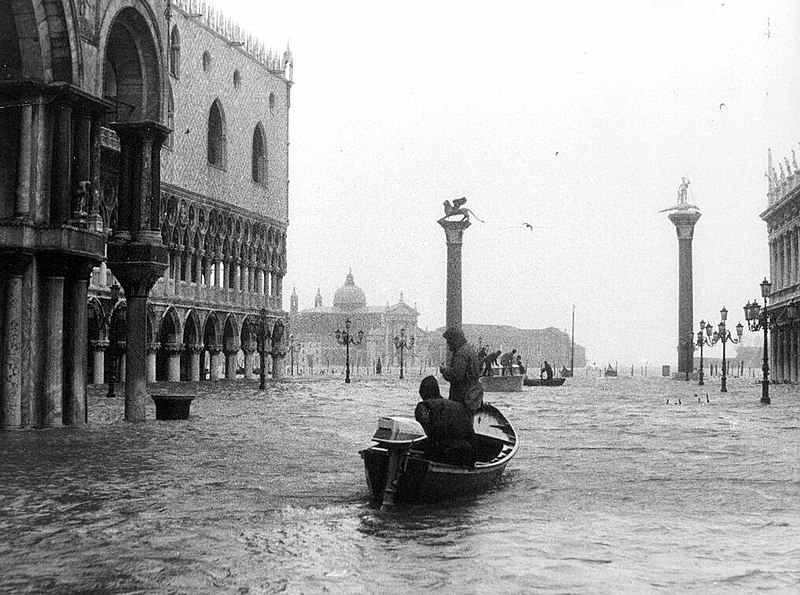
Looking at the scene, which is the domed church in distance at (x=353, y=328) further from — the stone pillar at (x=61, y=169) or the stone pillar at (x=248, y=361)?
the stone pillar at (x=61, y=169)

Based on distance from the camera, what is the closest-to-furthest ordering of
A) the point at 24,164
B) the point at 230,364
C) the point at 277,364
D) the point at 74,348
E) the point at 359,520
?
the point at 359,520 < the point at 24,164 < the point at 74,348 < the point at 230,364 < the point at 277,364

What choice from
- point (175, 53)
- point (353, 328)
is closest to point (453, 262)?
point (175, 53)

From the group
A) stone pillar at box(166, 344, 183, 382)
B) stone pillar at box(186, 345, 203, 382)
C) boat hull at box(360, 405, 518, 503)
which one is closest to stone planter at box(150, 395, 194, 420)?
boat hull at box(360, 405, 518, 503)

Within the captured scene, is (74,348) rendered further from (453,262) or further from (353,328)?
(353,328)

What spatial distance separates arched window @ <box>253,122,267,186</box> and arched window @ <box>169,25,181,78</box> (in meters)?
8.29

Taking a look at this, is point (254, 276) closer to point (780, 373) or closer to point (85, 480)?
point (780, 373)

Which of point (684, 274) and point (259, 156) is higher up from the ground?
point (259, 156)

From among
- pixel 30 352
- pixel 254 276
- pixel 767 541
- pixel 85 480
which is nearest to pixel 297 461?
pixel 85 480

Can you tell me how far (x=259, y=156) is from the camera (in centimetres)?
4928

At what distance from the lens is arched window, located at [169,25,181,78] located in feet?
130

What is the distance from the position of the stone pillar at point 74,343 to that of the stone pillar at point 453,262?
93.2 ft

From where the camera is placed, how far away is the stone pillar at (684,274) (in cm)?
6738

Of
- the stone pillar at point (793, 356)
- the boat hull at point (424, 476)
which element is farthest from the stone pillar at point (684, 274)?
the boat hull at point (424, 476)

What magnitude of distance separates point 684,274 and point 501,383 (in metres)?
32.7
